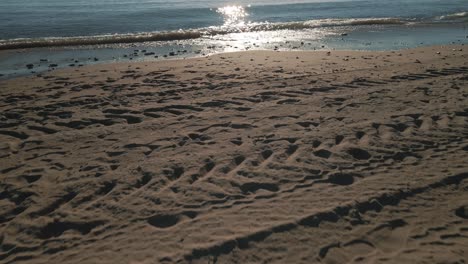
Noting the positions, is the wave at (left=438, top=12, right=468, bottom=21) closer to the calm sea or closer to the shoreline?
the calm sea

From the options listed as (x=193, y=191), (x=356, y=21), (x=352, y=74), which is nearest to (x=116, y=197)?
(x=193, y=191)

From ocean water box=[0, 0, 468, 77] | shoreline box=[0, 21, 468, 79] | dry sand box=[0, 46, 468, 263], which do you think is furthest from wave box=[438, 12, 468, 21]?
dry sand box=[0, 46, 468, 263]

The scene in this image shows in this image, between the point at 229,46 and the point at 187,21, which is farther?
the point at 187,21

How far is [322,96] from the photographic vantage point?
25.4 ft

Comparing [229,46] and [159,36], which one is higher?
[159,36]

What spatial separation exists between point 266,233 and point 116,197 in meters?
1.92

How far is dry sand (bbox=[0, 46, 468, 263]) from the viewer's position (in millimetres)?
3637

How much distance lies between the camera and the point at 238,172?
4.88 metres

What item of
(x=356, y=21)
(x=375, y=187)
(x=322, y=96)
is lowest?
(x=375, y=187)

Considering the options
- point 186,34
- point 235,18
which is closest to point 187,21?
point 235,18

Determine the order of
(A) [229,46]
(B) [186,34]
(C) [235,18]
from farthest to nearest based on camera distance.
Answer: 1. (C) [235,18]
2. (B) [186,34]
3. (A) [229,46]

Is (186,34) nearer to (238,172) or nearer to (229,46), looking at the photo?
(229,46)

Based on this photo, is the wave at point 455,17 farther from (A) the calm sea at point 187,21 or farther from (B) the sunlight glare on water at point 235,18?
(B) the sunlight glare on water at point 235,18

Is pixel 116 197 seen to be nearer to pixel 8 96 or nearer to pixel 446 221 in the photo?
pixel 446 221
